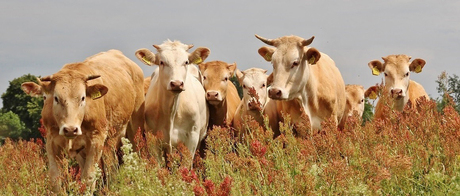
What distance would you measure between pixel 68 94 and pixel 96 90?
1.59 ft

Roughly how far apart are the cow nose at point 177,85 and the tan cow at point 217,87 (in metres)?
1.75

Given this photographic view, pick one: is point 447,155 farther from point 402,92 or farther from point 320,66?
point 402,92

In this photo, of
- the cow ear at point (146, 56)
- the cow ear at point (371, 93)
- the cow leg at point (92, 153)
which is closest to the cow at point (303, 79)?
the cow ear at point (146, 56)

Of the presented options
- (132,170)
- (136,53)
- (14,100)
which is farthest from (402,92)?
(14,100)

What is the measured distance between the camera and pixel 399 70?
13.0 m

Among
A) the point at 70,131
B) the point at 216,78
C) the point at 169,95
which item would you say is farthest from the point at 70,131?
the point at 216,78

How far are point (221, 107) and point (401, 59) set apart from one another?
395 centimetres

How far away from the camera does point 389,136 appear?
5.96 metres

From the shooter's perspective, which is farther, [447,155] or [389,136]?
[389,136]

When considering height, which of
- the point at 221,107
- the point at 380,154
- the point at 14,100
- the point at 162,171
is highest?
the point at 380,154

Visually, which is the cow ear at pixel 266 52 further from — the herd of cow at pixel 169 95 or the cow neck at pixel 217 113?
the cow neck at pixel 217 113

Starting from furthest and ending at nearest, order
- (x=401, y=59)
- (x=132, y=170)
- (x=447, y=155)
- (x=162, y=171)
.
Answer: (x=401, y=59) < (x=132, y=170) < (x=447, y=155) < (x=162, y=171)

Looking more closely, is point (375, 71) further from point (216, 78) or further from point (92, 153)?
point (92, 153)

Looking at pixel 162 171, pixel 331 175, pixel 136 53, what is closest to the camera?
pixel 331 175
